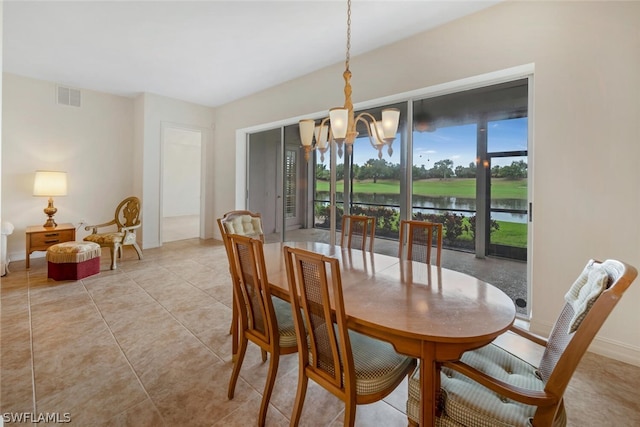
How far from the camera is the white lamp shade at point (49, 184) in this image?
429 cm

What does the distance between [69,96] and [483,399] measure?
6.84 metres

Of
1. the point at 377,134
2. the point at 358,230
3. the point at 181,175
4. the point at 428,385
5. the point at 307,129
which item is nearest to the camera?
the point at 428,385

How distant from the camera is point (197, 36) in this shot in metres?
3.30

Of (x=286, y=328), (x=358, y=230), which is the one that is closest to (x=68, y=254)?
(x=286, y=328)

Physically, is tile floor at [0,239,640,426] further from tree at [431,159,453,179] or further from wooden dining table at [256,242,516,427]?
tree at [431,159,453,179]

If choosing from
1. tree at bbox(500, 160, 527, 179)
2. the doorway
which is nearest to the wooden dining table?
tree at bbox(500, 160, 527, 179)

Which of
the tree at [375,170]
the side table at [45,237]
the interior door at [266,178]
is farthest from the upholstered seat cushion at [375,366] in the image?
the side table at [45,237]

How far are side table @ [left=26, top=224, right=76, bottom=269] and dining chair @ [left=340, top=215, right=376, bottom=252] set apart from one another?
440 centimetres

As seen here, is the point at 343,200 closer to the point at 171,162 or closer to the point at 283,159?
the point at 283,159

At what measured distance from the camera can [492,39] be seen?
8.91ft

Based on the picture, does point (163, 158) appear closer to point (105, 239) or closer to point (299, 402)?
point (105, 239)

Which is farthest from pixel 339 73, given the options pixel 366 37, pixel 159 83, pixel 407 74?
pixel 159 83

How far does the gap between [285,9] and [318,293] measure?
278 centimetres

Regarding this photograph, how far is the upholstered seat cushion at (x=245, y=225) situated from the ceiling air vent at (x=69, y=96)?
4.57 metres
